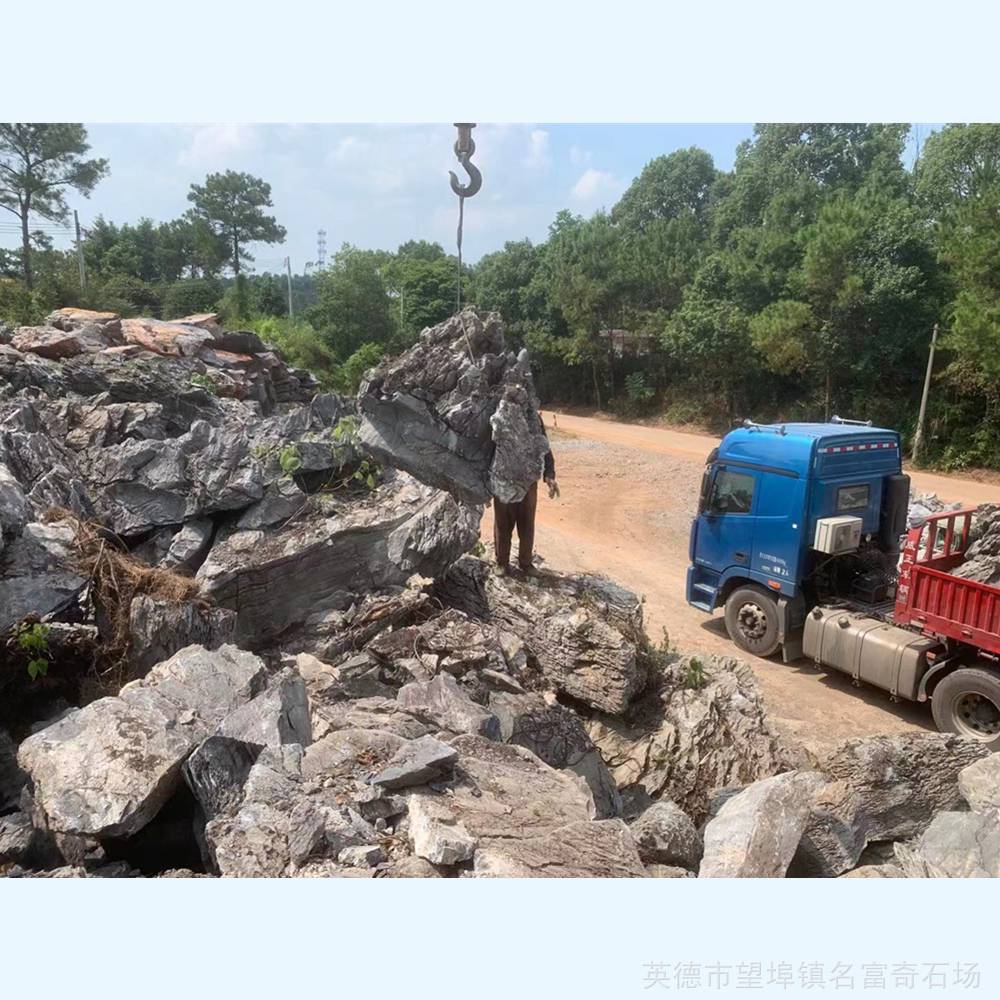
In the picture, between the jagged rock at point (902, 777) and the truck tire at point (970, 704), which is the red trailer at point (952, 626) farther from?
the jagged rock at point (902, 777)

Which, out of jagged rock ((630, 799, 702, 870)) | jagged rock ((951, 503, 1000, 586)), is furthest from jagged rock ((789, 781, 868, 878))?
jagged rock ((951, 503, 1000, 586))

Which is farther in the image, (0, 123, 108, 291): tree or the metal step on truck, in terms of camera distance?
(0, 123, 108, 291): tree

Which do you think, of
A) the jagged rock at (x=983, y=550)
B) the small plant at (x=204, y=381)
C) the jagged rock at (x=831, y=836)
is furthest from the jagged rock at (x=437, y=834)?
the small plant at (x=204, y=381)

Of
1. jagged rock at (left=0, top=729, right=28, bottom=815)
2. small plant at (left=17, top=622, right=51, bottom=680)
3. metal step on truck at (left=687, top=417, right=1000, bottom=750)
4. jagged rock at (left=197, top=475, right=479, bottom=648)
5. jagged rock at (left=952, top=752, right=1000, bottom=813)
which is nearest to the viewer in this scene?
jagged rock at (left=0, top=729, right=28, bottom=815)

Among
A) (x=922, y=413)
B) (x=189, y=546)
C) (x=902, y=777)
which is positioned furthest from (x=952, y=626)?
(x=922, y=413)

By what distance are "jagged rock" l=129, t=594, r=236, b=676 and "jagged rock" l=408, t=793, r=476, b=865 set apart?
2.66m

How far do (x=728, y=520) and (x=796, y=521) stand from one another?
3.14 ft

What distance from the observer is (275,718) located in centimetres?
431

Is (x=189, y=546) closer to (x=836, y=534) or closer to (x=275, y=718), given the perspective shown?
(x=275, y=718)

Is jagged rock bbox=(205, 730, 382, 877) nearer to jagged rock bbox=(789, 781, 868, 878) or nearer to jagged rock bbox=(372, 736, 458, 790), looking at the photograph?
jagged rock bbox=(372, 736, 458, 790)

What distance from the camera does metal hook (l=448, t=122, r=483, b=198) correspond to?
5128 millimetres

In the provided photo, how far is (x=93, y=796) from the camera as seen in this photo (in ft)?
12.6

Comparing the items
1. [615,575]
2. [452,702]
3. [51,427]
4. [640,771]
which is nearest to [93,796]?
[452,702]

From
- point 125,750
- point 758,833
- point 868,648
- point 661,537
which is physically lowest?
point 661,537
